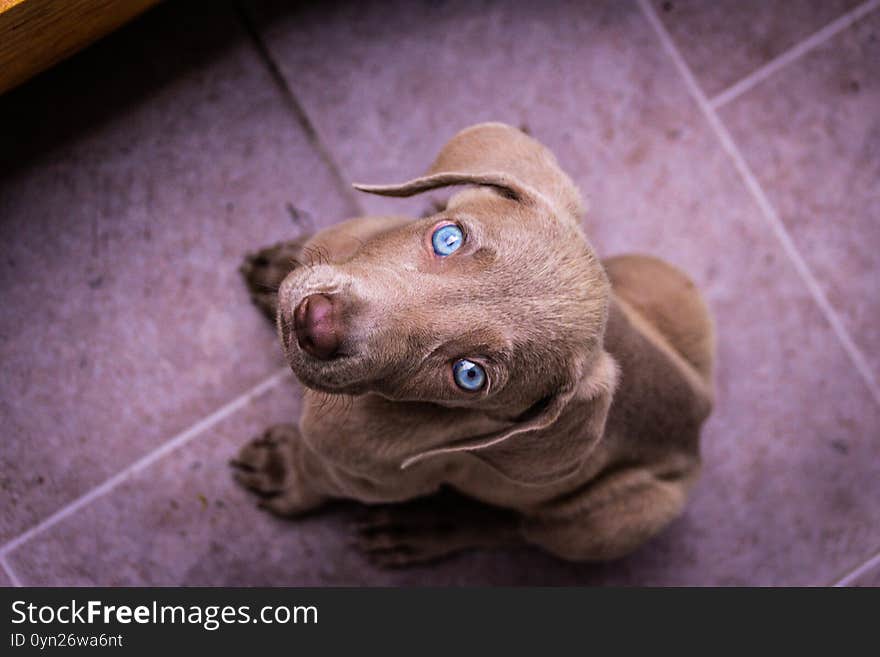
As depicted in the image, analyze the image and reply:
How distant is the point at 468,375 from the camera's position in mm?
1999

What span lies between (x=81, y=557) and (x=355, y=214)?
5.22 ft

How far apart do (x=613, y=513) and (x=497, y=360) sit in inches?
36.5

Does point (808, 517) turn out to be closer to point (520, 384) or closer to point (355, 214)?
point (520, 384)

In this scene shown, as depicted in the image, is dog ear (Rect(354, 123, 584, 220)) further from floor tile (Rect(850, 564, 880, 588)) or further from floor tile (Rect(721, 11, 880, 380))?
floor tile (Rect(850, 564, 880, 588))

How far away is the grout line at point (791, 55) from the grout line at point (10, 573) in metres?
3.21

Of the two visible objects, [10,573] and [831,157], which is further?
[831,157]

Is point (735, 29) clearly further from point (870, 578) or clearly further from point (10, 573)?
point (10, 573)

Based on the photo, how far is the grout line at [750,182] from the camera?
333 cm

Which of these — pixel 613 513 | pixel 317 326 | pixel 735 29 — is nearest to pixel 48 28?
pixel 317 326

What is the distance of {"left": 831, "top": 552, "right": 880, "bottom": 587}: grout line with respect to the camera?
3352mm

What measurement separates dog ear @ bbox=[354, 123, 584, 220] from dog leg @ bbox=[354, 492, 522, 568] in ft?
4.11

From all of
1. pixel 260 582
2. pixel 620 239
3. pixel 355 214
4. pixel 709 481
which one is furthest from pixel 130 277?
pixel 709 481

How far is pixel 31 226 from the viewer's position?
2949 mm

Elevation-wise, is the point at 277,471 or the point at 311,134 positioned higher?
the point at 311,134
